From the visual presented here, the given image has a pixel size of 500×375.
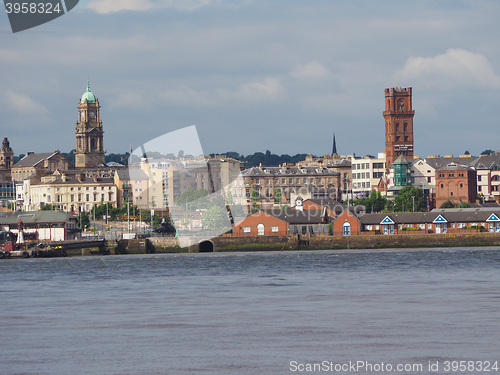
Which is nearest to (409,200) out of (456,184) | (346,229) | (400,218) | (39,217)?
(456,184)

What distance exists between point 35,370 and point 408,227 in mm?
81513

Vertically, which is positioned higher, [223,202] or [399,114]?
[399,114]

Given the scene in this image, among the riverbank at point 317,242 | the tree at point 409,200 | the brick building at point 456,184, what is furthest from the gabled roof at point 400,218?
the brick building at point 456,184

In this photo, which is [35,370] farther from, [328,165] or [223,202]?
[328,165]

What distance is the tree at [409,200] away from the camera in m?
142

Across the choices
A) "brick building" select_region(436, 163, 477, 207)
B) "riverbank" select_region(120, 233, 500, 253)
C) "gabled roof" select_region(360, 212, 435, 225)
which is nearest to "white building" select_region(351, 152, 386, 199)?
"brick building" select_region(436, 163, 477, 207)

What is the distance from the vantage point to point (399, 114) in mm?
182500

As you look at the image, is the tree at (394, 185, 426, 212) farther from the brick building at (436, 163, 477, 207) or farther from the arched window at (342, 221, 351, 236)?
the arched window at (342, 221, 351, 236)

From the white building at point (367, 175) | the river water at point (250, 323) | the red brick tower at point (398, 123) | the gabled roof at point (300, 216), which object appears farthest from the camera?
the red brick tower at point (398, 123)

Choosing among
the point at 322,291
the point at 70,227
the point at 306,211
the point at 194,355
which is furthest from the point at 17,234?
the point at 194,355

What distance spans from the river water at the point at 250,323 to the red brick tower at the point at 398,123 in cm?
12643

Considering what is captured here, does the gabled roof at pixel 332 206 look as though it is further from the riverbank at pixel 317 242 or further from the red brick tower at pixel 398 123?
the red brick tower at pixel 398 123

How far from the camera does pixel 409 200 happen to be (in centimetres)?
14312

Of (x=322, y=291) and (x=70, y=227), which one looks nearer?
(x=322, y=291)
